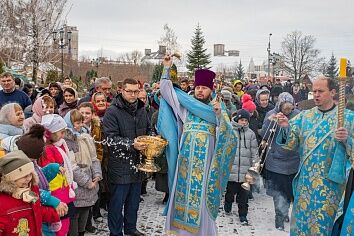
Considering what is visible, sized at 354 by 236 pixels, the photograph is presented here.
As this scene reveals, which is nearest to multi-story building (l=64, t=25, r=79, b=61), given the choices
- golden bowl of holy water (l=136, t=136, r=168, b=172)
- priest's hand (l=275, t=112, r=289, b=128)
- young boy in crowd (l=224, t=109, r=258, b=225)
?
young boy in crowd (l=224, t=109, r=258, b=225)

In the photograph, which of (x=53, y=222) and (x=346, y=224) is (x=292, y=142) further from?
(x=53, y=222)

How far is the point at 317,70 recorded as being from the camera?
1950 inches

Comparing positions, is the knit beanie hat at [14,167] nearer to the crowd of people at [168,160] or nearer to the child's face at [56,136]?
the crowd of people at [168,160]

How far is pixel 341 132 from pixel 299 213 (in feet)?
3.07

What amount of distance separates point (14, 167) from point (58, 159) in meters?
0.93

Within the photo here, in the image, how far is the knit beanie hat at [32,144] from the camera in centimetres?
306

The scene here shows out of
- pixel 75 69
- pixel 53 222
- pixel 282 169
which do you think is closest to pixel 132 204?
pixel 53 222

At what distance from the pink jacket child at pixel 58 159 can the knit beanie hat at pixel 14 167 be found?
0.73m

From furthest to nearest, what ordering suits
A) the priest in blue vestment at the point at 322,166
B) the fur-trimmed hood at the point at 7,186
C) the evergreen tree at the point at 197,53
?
the evergreen tree at the point at 197,53, the priest in blue vestment at the point at 322,166, the fur-trimmed hood at the point at 7,186

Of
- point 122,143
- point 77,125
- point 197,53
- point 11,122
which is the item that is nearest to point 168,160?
point 122,143

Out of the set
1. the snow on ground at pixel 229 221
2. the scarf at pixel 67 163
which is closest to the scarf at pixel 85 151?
the scarf at pixel 67 163

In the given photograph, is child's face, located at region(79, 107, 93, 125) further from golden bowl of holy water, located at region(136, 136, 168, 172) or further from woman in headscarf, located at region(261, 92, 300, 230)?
woman in headscarf, located at region(261, 92, 300, 230)

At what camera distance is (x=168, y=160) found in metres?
4.43

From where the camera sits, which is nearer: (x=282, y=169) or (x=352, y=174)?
(x=352, y=174)
